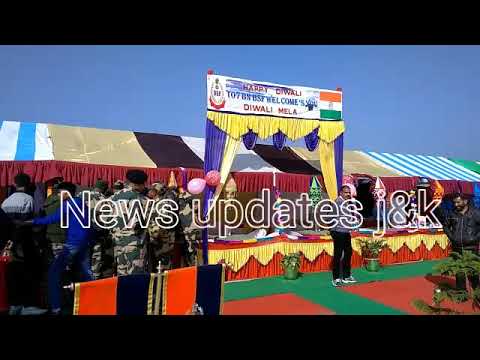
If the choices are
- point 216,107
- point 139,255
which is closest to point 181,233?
point 139,255

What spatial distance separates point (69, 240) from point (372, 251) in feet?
17.4

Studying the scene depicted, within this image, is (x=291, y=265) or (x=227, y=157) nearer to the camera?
(x=291, y=265)

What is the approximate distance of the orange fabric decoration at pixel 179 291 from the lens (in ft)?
8.34

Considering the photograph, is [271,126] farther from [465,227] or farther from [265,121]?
[465,227]

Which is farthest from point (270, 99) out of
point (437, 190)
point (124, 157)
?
point (437, 190)

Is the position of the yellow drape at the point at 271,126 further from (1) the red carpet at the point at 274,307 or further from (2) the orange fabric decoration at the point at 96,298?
(2) the orange fabric decoration at the point at 96,298

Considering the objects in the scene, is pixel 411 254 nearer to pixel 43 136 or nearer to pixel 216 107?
pixel 216 107

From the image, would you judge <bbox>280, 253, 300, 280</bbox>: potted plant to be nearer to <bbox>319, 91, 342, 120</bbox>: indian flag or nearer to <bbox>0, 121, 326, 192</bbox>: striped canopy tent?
<bbox>0, 121, 326, 192</bbox>: striped canopy tent

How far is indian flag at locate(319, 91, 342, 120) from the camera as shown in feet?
22.7

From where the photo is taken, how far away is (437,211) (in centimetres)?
867

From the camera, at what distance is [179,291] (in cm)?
263

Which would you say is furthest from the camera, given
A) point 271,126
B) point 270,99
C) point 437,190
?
point 437,190

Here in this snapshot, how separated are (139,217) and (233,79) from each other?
11.4ft

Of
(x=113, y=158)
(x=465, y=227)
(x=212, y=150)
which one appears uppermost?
(x=212, y=150)
